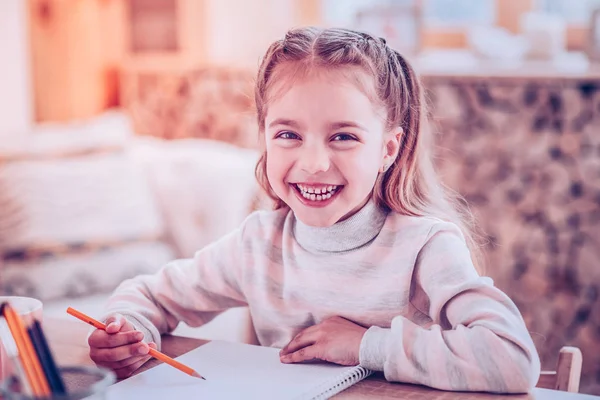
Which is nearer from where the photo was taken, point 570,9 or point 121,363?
point 121,363

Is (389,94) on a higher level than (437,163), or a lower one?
higher

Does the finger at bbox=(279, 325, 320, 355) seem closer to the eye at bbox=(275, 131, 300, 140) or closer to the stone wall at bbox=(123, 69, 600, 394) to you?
the eye at bbox=(275, 131, 300, 140)

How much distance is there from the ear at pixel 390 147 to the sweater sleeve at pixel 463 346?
0.60ft

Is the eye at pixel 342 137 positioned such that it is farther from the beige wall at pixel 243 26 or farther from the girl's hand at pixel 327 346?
the beige wall at pixel 243 26

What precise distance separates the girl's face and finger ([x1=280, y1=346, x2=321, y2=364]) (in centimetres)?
17

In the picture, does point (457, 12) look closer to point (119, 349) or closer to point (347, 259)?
point (347, 259)

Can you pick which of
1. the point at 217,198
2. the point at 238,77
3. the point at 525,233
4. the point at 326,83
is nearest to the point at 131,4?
the point at 238,77

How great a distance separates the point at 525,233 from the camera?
2.64 m

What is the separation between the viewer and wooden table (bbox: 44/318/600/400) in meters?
0.87

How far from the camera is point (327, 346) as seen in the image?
0.95 meters

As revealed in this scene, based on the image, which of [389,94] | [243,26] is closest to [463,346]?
[389,94]

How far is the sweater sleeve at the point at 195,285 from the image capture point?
46.3 inches

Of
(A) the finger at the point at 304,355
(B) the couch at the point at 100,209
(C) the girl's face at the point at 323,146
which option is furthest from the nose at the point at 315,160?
(B) the couch at the point at 100,209

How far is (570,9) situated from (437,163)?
2.28ft
